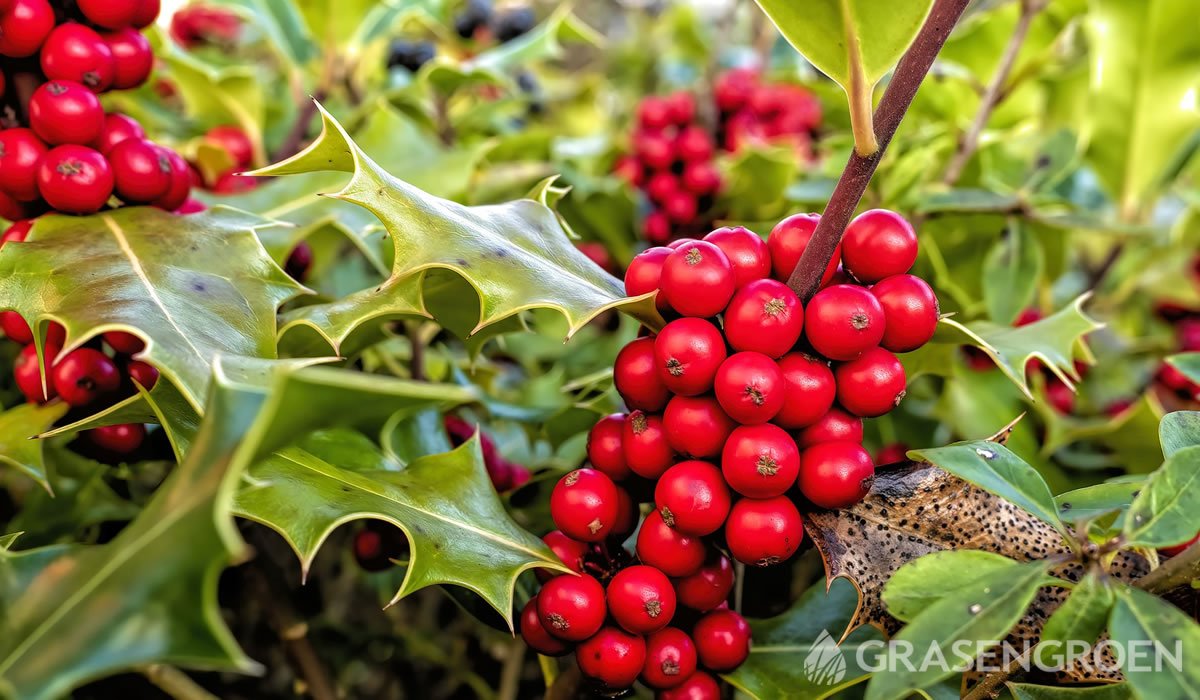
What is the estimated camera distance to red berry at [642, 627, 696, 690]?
832mm

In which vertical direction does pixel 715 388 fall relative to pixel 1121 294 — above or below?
above

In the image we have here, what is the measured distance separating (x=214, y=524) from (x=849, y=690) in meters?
0.76

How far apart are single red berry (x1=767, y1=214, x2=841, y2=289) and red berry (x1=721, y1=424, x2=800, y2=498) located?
0.15m

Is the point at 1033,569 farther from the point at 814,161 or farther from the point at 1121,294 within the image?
the point at 814,161

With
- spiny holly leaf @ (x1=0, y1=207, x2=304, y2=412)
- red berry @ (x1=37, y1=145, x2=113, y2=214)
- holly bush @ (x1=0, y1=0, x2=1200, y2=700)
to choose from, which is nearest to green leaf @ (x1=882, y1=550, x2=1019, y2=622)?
holly bush @ (x1=0, y1=0, x2=1200, y2=700)

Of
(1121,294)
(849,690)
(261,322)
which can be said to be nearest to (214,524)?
(261,322)

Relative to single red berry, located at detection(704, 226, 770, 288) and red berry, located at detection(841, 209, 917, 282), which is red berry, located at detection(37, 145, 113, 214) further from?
red berry, located at detection(841, 209, 917, 282)

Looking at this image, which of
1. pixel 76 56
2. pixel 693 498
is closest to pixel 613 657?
pixel 693 498

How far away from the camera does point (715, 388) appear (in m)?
0.76

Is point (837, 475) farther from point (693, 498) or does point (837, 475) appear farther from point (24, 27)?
point (24, 27)

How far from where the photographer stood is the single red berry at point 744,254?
31.5 inches

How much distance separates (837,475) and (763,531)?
0.08 meters

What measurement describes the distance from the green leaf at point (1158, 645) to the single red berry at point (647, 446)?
373 millimetres

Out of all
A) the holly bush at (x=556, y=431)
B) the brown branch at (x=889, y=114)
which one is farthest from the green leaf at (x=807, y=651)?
the brown branch at (x=889, y=114)
